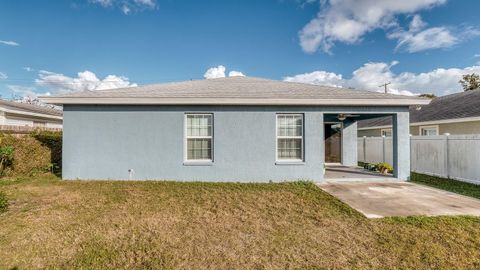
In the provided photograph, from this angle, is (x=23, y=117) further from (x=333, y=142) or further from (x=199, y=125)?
(x=333, y=142)

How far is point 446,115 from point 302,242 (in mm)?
14475

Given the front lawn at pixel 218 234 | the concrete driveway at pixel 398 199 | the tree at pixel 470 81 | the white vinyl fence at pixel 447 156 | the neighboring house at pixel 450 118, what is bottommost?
the front lawn at pixel 218 234

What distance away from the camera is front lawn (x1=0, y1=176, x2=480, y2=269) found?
10.2 ft

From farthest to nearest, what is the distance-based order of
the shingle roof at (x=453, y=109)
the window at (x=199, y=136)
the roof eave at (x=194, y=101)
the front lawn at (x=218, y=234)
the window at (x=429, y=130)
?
1. the window at (x=429, y=130)
2. the shingle roof at (x=453, y=109)
3. the window at (x=199, y=136)
4. the roof eave at (x=194, y=101)
5. the front lawn at (x=218, y=234)

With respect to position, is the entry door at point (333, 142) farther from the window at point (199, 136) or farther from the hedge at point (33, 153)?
the hedge at point (33, 153)

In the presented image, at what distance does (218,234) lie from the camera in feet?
12.9

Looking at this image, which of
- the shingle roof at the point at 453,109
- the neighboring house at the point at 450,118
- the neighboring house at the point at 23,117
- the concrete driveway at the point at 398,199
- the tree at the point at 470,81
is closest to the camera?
the concrete driveway at the point at 398,199

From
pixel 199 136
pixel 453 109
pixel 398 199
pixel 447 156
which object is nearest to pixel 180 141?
pixel 199 136

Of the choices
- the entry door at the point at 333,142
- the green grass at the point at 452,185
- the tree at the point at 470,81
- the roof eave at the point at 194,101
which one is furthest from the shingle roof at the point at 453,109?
the tree at the point at 470,81

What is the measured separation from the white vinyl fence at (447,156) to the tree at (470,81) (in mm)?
31024

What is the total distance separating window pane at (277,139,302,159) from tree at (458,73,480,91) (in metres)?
37.7

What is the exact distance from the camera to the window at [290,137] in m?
8.07

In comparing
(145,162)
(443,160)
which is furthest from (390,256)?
(443,160)

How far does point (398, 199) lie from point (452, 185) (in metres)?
3.55
